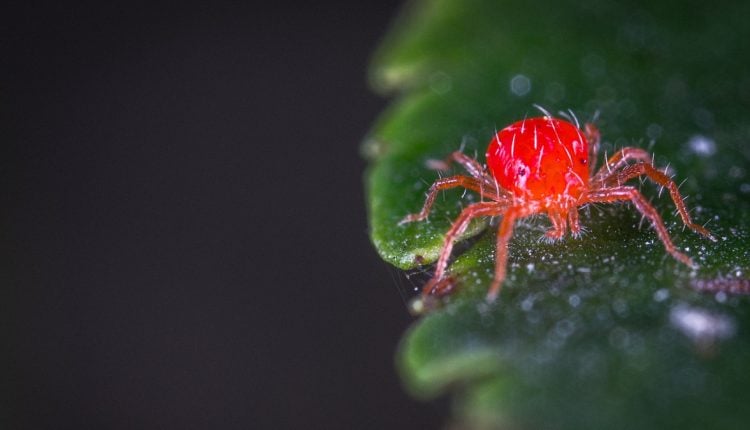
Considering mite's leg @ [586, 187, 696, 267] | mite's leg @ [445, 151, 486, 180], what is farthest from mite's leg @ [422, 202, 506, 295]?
mite's leg @ [586, 187, 696, 267]

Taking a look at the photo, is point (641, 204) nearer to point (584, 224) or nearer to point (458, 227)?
point (584, 224)

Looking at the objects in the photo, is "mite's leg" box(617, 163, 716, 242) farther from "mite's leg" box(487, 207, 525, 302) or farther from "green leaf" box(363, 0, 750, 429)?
"mite's leg" box(487, 207, 525, 302)

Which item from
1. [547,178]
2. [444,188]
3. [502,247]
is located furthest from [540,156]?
[502,247]

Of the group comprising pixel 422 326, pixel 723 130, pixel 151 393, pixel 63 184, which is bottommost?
pixel 151 393

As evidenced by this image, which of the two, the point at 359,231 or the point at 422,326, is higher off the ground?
the point at 422,326

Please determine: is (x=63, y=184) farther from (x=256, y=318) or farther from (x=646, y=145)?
(x=646, y=145)

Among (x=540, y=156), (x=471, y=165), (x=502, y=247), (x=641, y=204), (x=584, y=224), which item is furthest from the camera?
(x=471, y=165)

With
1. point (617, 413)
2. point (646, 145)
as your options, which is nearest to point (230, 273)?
point (646, 145)

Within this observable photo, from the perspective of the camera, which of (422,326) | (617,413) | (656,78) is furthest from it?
(656,78)
